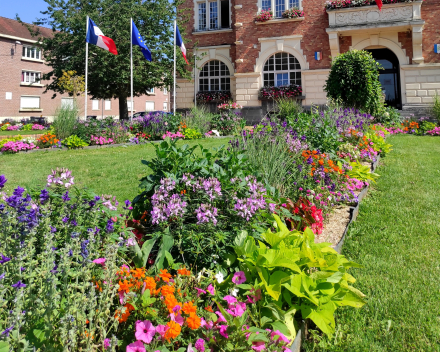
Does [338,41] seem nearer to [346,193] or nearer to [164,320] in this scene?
[346,193]

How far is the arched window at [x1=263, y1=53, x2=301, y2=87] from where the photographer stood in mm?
18516

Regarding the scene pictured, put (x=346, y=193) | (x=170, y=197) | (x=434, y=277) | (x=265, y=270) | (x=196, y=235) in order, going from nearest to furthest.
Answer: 1. (x=265, y=270)
2. (x=196, y=235)
3. (x=170, y=197)
4. (x=434, y=277)
5. (x=346, y=193)

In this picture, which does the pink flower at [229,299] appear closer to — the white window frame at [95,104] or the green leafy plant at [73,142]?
the green leafy plant at [73,142]

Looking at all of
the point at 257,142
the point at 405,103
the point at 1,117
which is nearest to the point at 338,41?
the point at 405,103

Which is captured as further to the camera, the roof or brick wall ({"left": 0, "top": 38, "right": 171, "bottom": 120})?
the roof

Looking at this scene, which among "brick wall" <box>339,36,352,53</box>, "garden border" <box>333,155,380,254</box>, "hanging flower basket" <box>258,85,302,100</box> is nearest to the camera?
"garden border" <box>333,155,380,254</box>

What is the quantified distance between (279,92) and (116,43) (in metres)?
9.06

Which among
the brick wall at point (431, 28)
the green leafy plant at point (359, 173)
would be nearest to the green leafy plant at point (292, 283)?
the green leafy plant at point (359, 173)

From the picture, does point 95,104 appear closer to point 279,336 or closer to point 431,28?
point 431,28

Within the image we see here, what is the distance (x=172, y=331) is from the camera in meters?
1.45

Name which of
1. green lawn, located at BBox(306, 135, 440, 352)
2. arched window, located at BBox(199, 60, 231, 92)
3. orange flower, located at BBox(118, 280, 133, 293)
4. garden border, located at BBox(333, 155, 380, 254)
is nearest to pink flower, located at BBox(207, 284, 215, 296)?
orange flower, located at BBox(118, 280, 133, 293)

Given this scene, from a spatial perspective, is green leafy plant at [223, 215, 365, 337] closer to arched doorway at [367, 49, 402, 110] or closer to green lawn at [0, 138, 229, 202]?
green lawn at [0, 138, 229, 202]

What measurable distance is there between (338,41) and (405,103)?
4.36 metres

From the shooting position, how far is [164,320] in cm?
166
